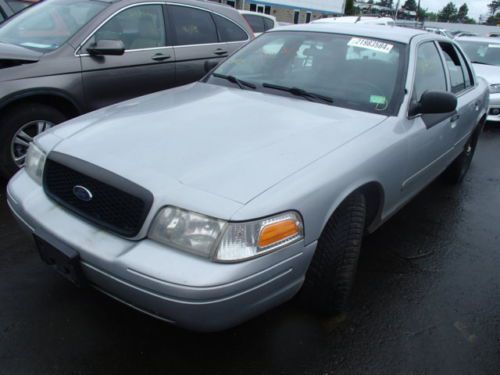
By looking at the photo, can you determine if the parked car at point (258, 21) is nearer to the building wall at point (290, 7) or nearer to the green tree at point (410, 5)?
the building wall at point (290, 7)

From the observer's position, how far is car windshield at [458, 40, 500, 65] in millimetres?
8906

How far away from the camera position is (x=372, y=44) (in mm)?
3123

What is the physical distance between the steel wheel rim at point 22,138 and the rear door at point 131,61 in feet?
1.60

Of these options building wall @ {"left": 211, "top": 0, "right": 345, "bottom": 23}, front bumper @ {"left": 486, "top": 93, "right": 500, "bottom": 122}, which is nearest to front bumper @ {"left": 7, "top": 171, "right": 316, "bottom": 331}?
front bumper @ {"left": 486, "top": 93, "right": 500, "bottom": 122}

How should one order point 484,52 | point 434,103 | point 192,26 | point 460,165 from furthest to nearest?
point 484,52, point 192,26, point 460,165, point 434,103

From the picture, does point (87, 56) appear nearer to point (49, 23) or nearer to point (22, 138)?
point (49, 23)

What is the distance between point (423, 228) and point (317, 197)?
211 centimetres

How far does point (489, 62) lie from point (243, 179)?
29.1 ft

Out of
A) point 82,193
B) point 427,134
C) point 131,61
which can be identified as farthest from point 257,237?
point 131,61

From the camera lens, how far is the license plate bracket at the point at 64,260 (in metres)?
1.92

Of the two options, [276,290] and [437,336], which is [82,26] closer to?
[276,290]

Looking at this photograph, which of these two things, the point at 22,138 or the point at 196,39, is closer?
the point at 22,138

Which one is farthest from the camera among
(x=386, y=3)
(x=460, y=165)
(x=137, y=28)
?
(x=386, y=3)

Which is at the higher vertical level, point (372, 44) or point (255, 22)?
point (372, 44)
